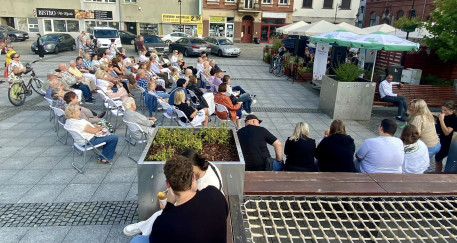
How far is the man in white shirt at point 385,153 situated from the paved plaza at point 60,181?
10.2ft

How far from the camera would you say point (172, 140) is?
14.0ft

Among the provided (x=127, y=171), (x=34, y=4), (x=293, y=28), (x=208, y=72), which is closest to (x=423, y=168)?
(x=127, y=171)

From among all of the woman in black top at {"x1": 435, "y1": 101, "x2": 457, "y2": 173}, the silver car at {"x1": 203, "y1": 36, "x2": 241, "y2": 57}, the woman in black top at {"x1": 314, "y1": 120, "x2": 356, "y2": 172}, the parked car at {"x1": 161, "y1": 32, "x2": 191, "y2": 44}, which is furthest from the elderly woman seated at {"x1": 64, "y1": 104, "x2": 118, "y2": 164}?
the parked car at {"x1": 161, "y1": 32, "x2": 191, "y2": 44}

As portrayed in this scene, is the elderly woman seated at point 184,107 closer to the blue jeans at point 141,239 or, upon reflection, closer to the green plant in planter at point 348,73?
the blue jeans at point 141,239

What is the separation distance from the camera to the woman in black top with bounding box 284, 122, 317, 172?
462 cm

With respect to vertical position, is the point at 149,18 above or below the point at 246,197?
above

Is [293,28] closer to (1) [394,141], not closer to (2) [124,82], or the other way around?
(2) [124,82]

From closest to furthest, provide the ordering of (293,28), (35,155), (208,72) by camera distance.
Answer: (35,155)
(208,72)
(293,28)

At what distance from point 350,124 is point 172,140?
6217 millimetres

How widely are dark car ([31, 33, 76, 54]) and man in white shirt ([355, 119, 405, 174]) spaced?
21.8 meters

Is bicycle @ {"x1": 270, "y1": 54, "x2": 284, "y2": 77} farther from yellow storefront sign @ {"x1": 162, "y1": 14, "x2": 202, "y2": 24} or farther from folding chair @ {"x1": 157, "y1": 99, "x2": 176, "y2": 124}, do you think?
yellow storefront sign @ {"x1": 162, "y1": 14, "x2": 202, "y2": 24}

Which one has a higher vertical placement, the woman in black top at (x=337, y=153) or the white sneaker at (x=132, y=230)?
the woman in black top at (x=337, y=153)

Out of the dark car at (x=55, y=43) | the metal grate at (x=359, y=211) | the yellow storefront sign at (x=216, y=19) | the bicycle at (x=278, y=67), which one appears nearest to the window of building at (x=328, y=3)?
the yellow storefront sign at (x=216, y=19)

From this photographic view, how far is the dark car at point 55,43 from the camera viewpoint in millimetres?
21016
